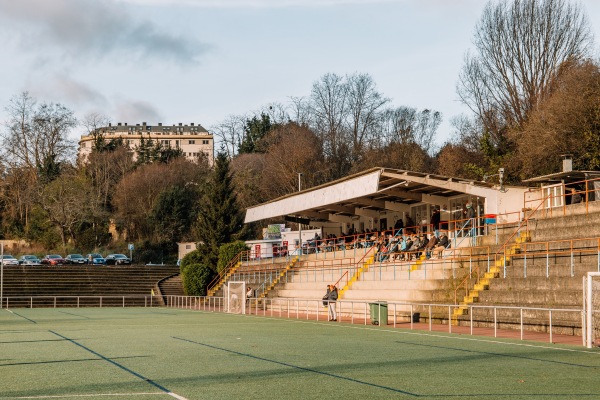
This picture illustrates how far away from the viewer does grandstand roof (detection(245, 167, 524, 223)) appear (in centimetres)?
4025

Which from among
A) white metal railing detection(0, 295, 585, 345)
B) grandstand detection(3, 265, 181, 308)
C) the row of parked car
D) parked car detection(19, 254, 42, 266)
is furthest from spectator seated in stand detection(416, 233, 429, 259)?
parked car detection(19, 254, 42, 266)

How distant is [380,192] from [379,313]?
13118 mm

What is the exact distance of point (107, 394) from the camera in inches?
438

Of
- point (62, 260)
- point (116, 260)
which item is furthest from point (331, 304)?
point (116, 260)

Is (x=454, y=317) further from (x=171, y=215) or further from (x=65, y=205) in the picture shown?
(x=171, y=215)

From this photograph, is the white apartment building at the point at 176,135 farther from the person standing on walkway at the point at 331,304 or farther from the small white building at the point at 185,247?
the person standing on walkway at the point at 331,304

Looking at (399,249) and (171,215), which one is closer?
(399,249)

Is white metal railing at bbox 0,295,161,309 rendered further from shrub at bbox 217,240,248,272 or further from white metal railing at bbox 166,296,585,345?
white metal railing at bbox 166,296,585,345

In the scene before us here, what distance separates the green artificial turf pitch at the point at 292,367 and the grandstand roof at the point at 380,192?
1766 cm

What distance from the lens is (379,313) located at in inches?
1174

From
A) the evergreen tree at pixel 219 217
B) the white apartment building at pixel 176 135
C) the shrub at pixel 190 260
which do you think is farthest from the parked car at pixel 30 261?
the white apartment building at pixel 176 135

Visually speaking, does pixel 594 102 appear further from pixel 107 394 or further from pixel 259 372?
pixel 107 394

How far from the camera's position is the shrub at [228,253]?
65.3 meters

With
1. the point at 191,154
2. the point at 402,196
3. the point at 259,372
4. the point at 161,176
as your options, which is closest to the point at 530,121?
the point at 402,196
